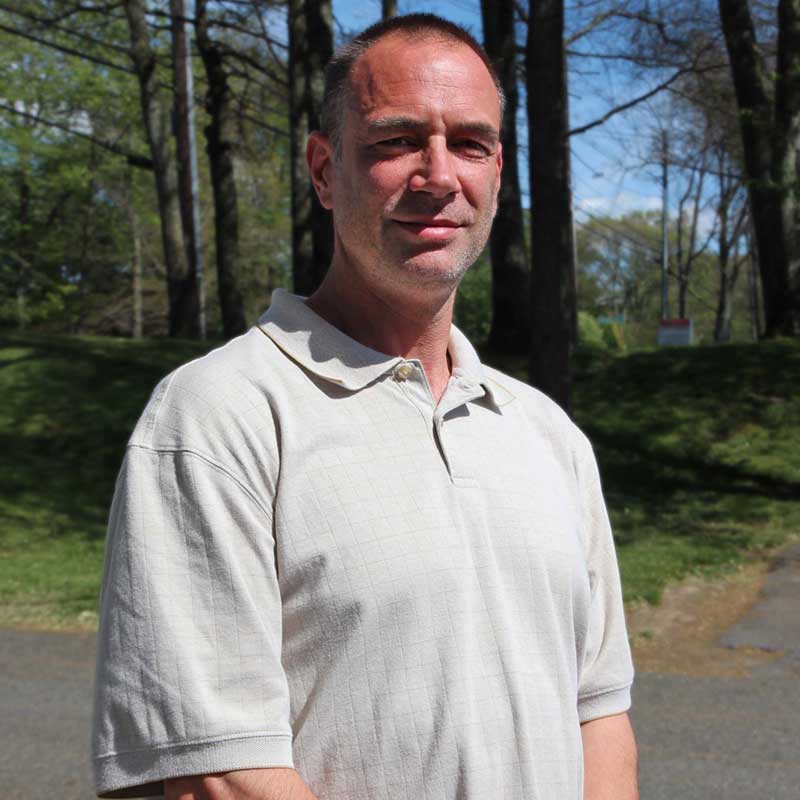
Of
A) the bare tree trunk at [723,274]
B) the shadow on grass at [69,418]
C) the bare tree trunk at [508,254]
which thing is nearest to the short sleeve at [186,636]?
the shadow on grass at [69,418]

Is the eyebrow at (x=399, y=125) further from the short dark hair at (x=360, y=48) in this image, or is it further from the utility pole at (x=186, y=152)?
the utility pole at (x=186, y=152)

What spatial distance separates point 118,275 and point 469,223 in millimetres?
47397

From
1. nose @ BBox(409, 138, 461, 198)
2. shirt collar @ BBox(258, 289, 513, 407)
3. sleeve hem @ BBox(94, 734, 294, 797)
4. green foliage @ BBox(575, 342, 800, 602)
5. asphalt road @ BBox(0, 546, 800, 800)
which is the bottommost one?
asphalt road @ BBox(0, 546, 800, 800)

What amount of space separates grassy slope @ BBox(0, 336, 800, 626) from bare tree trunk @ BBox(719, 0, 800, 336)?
0.96 m

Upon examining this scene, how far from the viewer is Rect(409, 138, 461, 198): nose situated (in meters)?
1.91

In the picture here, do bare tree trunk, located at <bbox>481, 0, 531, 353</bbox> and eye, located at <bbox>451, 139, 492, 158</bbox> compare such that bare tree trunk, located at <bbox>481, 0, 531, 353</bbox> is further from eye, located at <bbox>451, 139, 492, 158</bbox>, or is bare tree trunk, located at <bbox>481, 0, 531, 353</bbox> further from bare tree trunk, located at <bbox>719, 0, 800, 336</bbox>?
eye, located at <bbox>451, 139, 492, 158</bbox>

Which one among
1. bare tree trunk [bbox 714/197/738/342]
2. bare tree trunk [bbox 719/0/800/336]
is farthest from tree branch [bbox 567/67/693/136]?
bare tree trunk [bbox 714/197/738/342]

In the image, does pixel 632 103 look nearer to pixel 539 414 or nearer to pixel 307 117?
pixel 307 117

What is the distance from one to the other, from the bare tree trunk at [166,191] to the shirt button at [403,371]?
19930 millimetres

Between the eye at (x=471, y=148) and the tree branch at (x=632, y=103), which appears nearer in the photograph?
the eye at (x=471, y=148)

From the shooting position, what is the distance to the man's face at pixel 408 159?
6.25 feet

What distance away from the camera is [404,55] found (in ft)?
6.32

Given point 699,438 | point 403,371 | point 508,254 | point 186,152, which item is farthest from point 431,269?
point 186,152

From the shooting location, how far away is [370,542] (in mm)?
1661
